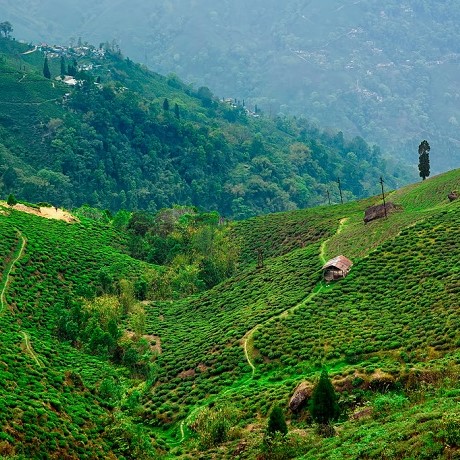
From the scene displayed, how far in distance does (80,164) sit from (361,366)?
146 m

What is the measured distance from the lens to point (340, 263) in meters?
86.1

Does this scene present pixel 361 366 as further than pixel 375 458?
Yes

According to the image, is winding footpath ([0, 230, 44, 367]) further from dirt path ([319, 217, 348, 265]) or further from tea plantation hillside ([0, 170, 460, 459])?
dirt path ([319, 217, 348, 265])

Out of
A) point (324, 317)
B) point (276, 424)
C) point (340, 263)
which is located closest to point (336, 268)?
point (340, 263)

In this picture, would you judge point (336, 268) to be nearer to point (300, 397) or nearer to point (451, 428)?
point (300, 397)

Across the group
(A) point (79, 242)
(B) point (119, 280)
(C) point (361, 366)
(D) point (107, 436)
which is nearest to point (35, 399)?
(D) point (107, 436)

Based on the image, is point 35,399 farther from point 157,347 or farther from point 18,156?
point 18,156

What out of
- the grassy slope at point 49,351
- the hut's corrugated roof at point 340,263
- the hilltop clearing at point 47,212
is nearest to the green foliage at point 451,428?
the grassy slope at point 49,351

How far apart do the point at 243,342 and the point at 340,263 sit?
1553 centimetres

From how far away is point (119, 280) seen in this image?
107 m

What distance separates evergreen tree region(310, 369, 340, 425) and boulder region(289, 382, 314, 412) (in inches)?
241

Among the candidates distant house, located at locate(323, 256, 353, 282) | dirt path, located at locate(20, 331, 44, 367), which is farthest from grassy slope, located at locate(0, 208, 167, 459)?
distant house, located at locate(323, 256, 353, 282)

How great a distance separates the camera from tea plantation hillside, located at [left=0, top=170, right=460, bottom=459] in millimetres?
51625

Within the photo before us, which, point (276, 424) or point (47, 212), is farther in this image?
point (47, 212)
